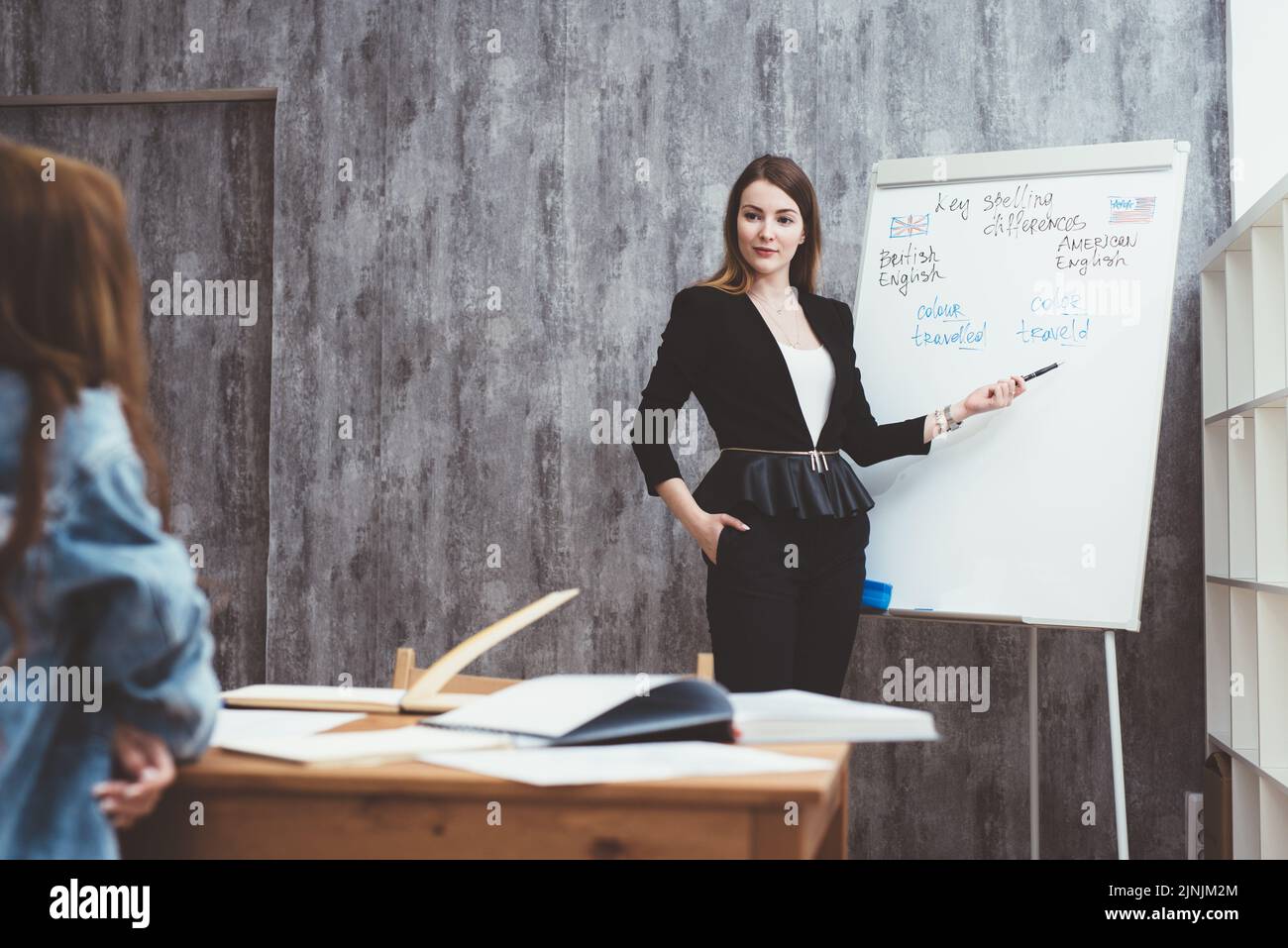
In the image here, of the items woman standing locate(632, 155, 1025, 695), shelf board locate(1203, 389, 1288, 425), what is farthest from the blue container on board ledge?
shelf board locate(1203, 389, 1288, 425)

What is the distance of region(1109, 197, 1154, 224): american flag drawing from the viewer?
2.33 m

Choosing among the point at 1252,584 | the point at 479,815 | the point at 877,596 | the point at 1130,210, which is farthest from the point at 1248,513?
the point at 479,815

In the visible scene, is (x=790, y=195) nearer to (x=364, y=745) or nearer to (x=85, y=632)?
(x=364, y=745)

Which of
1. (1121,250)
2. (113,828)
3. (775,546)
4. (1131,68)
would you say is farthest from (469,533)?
(113,828)

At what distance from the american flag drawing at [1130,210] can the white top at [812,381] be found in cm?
76

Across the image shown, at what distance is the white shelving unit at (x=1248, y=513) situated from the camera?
2289mm

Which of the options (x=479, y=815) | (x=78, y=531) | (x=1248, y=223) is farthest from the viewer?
(x=1248, y=223)

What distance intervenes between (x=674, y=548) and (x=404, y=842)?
232 centimetres

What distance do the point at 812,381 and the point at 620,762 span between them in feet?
4.90

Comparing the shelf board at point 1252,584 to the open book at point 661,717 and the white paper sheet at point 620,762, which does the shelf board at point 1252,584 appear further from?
the white paper sheet at point 620,762

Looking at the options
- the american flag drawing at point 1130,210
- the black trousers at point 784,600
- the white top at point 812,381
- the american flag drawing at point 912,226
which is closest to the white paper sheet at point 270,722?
the black trousers at point 784,600

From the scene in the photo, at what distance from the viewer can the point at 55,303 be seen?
0.58 m

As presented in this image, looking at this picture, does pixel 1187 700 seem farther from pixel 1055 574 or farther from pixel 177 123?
pixel 177 123

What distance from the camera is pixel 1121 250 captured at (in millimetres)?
2332
